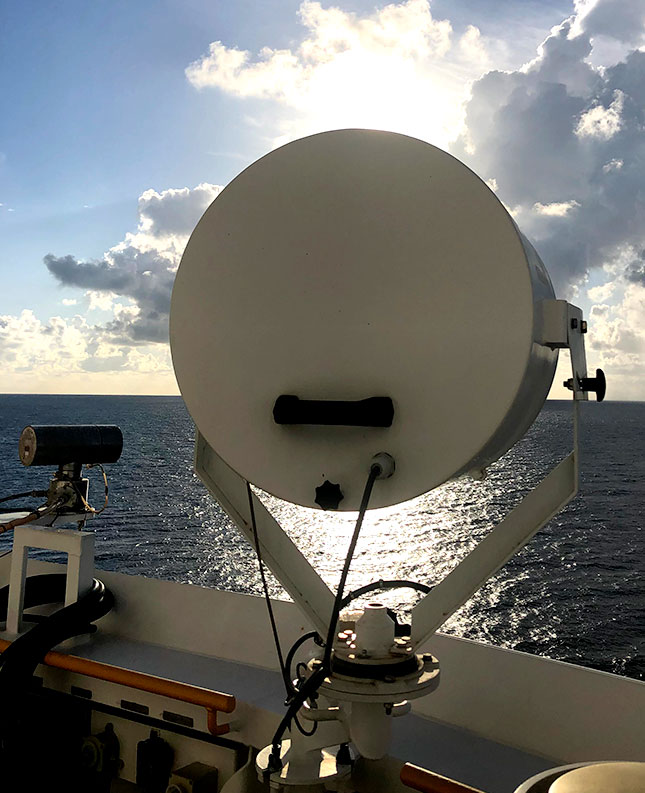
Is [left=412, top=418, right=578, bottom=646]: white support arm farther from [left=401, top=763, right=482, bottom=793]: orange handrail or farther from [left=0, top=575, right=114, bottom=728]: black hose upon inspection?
[left=0, top=575, right=114, bottom=728]: black hose

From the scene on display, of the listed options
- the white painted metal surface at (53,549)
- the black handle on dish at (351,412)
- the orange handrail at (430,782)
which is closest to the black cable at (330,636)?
the black handle on dish at (351,412)

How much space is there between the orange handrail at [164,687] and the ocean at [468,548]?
6300 mm

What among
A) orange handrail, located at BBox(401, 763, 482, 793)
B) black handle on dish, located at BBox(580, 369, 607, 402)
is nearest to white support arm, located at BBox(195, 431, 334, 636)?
orange handrail, located at BBox(401, 763, 482, 793)

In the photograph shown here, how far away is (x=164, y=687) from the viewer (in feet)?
10.5

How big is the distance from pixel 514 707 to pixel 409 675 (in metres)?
1.12

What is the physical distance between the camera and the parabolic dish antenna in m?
2.04

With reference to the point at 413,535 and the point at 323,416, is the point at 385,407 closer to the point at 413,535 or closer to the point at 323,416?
the point at 323,416

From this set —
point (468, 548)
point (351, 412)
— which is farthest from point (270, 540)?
point (468, 548)

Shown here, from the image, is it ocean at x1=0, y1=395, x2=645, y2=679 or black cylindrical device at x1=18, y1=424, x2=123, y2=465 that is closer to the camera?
black cylindrical device at x1=18, y1=424, x2=123, y2=465

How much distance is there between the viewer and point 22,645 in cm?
362

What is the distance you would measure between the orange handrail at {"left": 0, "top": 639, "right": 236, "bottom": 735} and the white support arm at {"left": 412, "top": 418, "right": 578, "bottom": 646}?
1124 mm

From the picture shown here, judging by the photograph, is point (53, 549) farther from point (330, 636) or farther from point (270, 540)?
point (330, 636)

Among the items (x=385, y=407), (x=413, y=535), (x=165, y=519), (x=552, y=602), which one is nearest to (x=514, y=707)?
(x=385, y=407)

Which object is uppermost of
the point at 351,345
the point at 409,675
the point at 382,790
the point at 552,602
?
the point at 351,345
